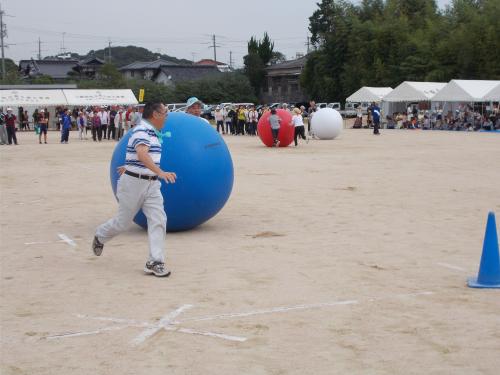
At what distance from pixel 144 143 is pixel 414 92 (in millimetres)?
38708

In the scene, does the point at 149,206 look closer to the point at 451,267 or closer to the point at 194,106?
the point at 451,267

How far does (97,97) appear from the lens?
182ft

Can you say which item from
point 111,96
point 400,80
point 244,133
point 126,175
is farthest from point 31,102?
point 126,175

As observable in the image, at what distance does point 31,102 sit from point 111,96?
22.3ft

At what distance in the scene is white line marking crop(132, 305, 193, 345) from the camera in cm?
543

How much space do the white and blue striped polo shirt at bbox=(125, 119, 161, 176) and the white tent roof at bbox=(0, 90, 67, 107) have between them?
4597 centimetres

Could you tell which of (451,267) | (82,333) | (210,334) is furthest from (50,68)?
(210,334)

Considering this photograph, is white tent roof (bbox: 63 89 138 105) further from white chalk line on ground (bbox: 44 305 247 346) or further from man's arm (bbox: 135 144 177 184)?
white chalk line on ground (bbox: 44 305 247 346)

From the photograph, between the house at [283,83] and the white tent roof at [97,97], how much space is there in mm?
36283

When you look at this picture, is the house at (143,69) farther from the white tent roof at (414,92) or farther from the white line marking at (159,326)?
the white line marking at (159,326)

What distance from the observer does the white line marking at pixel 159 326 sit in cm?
543

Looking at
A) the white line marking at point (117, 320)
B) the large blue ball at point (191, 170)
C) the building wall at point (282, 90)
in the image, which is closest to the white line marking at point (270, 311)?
the white line marking at point (117, 320)

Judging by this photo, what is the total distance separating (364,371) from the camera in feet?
15.5

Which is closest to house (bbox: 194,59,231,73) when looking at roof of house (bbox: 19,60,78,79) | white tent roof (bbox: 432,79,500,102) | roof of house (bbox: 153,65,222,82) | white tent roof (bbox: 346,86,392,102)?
roof of house (bbox: 153,65,222,82)
